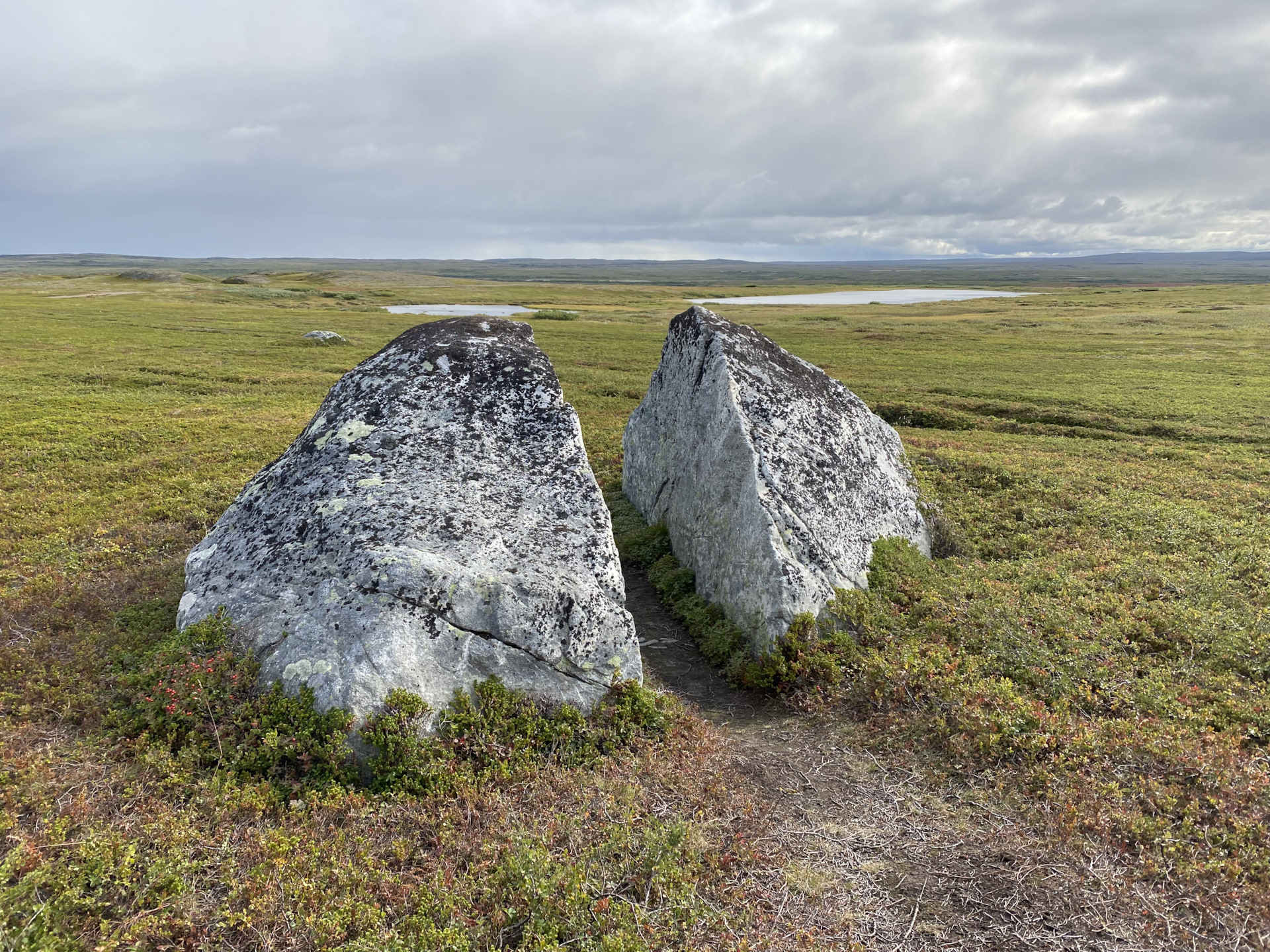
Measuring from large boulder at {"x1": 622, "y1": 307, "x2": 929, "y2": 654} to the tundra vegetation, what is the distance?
683 millimetres

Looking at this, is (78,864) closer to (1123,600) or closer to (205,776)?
(205,776)

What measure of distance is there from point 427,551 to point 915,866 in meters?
7.11

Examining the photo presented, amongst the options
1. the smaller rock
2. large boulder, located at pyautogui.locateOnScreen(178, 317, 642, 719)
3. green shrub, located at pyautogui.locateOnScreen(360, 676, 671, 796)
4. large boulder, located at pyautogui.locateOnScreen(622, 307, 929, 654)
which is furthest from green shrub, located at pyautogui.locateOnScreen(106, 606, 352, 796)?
the smaller rock

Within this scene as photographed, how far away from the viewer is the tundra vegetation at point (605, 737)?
6367mm

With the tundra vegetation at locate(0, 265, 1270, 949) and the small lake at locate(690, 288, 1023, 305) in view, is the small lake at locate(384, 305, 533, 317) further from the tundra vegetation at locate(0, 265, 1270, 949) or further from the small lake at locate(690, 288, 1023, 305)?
the tundra vegetation at locate(0, 265, 1270, 949)

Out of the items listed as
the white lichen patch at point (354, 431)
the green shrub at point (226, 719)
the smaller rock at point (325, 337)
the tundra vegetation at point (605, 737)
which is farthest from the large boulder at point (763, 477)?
the smaller rock at point (325, 337)

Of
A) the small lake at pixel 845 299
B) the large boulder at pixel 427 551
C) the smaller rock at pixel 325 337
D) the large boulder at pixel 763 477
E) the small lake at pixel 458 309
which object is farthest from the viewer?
the small lake at pixel 845 299

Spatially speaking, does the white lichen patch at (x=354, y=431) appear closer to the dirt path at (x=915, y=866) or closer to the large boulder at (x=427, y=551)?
the large boulder at (x=427, y=551)

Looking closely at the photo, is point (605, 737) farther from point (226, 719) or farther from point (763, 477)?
point (763, 477)

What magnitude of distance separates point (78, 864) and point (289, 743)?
2.12m

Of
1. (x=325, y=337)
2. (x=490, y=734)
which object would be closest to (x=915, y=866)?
(x=490, y=734)

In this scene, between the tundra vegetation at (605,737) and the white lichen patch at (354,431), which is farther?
the white lichen patch at (354,431)

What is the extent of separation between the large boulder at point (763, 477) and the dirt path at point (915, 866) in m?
2.75

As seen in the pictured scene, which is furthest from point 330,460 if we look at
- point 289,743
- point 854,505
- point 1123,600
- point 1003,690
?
point 1123,600
